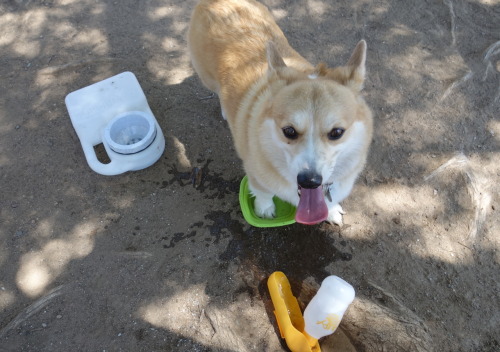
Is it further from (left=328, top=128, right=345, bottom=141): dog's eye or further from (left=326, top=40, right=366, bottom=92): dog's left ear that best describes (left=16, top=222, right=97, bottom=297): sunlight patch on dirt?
(left=326, top=40, right=366, bottom=92): dog's left ear

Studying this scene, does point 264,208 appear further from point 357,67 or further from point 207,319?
point 357,67

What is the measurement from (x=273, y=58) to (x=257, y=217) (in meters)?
1.37

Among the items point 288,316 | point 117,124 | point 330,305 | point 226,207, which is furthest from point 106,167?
point 330,305

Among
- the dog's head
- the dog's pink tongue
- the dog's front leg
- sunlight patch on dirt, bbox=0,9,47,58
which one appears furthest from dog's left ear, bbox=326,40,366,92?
sunlight patch on dirt, bbox=0,9,47,58

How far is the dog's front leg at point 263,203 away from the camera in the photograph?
282 cm

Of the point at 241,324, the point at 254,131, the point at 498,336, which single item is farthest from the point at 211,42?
the point at 498,336

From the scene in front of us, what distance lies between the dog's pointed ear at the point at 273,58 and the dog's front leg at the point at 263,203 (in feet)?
3.00

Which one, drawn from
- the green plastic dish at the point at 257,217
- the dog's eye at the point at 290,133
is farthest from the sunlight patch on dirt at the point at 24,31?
the dog's eye at the point at 290,133

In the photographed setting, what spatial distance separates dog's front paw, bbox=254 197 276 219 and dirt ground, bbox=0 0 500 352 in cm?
14

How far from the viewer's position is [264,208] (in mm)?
3016

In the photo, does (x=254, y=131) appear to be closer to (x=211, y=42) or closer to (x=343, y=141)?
(x=343, y=141)

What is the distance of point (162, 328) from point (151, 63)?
10.2 feet

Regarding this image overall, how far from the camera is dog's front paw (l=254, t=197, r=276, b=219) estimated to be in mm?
2955

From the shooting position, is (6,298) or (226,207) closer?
(6,298)
